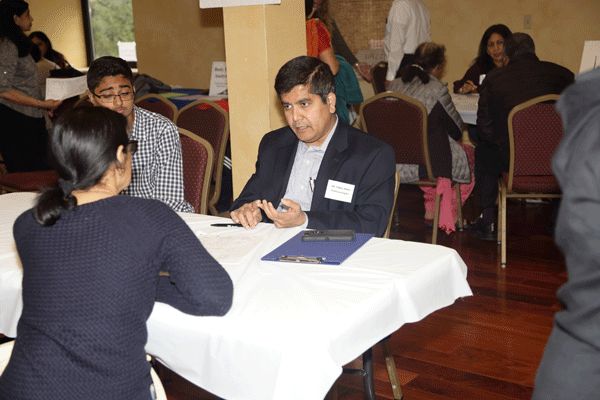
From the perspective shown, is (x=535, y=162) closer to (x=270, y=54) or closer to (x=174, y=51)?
(x=270, y=54)

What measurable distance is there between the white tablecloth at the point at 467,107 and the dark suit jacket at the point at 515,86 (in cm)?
32

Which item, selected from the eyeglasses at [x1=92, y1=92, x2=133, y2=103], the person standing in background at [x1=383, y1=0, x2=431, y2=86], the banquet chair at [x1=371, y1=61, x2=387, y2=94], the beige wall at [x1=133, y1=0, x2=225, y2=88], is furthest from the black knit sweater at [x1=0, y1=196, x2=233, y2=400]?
the beige wall at [x1=133, y1=0, x2=225, y2=88]

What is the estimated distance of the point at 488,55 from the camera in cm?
562

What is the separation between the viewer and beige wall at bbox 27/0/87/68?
31.7ft

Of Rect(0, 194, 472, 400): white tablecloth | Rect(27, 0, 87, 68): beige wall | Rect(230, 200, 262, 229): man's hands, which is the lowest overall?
Rect(0, 194, 472, 400): white tablecloth

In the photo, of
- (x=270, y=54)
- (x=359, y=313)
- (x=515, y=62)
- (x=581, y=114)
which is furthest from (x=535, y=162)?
(x=581, y=114)

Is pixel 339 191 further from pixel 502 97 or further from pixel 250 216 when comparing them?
pixel 502 97

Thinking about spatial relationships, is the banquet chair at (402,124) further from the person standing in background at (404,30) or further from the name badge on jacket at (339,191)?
the person standing in background at (404,30)

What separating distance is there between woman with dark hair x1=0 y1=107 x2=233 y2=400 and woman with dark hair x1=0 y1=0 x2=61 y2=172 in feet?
12.6

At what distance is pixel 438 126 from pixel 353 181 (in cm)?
211

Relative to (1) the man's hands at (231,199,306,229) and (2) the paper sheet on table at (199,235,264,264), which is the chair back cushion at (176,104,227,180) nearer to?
(1) the man's hands at (231,199,306,229)

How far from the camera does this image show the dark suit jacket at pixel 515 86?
394 cm

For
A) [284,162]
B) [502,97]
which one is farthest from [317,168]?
[502,97]

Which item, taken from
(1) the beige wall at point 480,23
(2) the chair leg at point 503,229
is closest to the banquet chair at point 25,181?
(2) the chair leg at point 503,229
